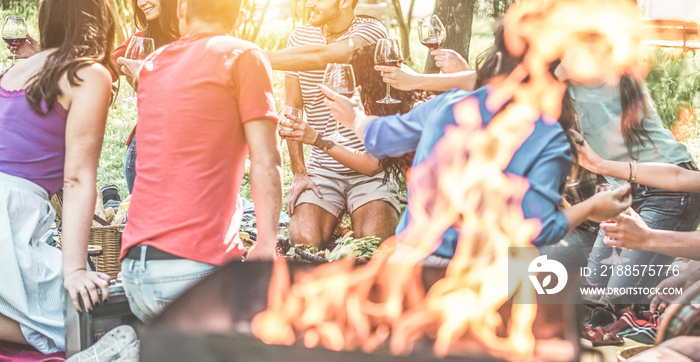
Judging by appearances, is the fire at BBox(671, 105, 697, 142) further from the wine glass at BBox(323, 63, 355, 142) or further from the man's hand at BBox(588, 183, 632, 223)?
the wine glass at BBox(323, 63, 355, 142)

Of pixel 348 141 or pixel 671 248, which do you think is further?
pixel 348 141

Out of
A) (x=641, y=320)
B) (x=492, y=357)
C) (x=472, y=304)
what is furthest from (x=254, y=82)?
(x=641, y=320)

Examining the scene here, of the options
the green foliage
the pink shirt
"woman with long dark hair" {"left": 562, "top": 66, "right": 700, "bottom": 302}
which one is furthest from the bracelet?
the green foliage

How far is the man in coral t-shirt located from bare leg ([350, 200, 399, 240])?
147 centimetres

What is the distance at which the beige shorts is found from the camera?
384 centimetres

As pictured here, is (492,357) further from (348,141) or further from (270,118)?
(348,141)

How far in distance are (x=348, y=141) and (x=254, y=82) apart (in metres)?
1.63

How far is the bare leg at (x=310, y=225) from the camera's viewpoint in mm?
3879

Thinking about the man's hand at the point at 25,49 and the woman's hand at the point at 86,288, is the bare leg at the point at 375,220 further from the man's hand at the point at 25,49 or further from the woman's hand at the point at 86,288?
the man's hand at the point at 25,49

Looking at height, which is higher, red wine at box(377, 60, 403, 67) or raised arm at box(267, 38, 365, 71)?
red wine at box(377, 60, 403, 67)

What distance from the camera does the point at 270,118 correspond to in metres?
2.33

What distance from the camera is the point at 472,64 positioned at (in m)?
6.18

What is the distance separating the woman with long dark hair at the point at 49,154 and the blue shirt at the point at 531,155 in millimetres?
1128

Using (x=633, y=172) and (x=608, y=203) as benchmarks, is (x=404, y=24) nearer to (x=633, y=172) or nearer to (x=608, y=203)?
(x=633, y=172)
